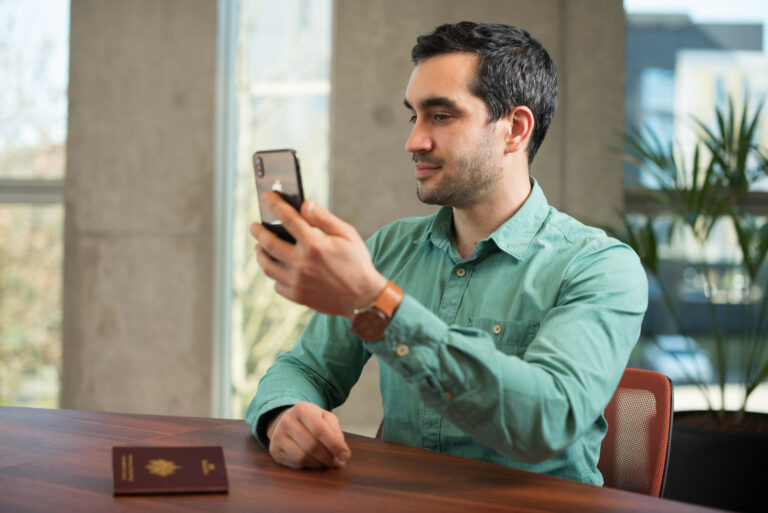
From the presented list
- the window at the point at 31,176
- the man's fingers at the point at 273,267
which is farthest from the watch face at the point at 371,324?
the window at the point at 31,176

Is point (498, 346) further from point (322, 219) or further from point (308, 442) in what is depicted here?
point (322, 219)

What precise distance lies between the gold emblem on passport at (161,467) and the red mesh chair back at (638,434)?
0.90 metres

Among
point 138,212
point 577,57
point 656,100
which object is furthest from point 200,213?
point 656,100

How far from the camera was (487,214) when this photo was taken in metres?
1.61

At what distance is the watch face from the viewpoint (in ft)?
3.36

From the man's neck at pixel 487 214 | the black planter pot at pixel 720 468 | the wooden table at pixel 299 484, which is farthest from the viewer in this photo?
the black planter pot at pixel 720 468

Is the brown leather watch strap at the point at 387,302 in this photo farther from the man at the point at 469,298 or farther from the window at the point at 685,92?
the window at the point at 685,92

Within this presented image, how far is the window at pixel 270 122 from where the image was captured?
145 inches

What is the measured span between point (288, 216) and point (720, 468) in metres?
2.07

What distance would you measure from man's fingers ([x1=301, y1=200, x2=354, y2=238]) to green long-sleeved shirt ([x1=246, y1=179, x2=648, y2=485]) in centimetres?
13

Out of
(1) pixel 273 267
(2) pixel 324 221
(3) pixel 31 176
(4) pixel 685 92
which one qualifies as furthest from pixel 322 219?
(3) pixel 31 176

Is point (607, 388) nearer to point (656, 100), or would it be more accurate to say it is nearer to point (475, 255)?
point (475, 255)

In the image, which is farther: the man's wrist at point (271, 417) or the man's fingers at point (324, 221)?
the man's wrist at point (271, 417)

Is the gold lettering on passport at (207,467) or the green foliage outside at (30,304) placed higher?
the gold lettering on passport at (207,467)
